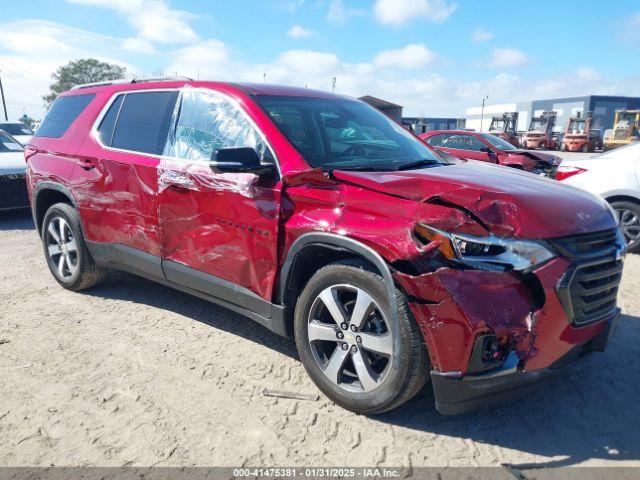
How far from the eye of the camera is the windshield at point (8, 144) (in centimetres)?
901

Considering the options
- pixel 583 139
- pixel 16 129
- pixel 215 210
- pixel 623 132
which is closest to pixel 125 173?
pixel 215 210

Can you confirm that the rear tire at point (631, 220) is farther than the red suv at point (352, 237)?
Yes

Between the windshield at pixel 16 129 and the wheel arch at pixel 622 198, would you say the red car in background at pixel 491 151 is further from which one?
the windshield at pixel 16 129

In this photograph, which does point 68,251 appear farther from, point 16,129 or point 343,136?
point 16,129

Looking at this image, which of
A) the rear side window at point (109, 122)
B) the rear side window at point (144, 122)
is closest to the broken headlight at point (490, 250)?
the rear side window at point (144, 122)

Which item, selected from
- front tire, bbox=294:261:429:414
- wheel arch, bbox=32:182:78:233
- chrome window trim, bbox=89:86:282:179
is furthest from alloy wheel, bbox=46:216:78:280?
front tire, bbox=294:261:429:414

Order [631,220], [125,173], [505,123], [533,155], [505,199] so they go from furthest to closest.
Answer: [505,123]
[533,155]
[631,220]
[125,173]
[505,199]

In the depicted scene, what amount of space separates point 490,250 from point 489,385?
0.64 m

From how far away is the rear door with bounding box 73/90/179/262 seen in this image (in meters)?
3.73

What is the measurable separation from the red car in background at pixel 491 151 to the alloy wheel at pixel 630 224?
14.9ft

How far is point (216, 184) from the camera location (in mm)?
3215

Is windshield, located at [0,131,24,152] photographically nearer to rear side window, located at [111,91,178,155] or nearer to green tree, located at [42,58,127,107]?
rear side window, located at [111,91,178,155]

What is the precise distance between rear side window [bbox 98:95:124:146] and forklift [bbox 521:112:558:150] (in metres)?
32.4

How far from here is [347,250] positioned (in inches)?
103
